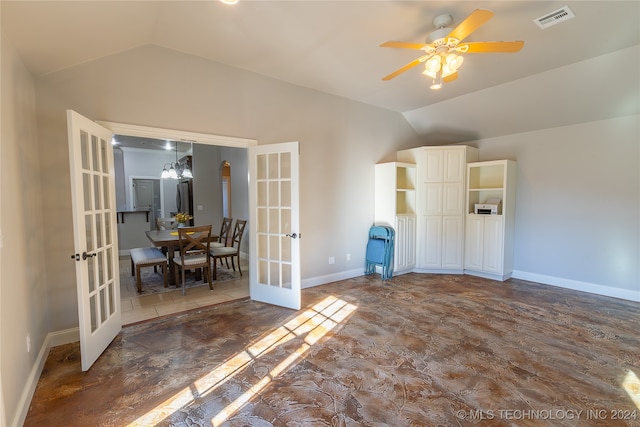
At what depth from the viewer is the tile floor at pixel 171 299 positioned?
349cm

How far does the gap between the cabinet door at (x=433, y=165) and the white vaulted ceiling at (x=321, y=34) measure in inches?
51.0

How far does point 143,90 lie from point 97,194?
1232 millimetres

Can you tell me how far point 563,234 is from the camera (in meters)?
4.52

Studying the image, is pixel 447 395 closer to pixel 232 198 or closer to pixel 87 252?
pixel 87 252

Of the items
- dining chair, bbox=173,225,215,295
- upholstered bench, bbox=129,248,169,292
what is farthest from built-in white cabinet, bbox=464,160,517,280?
upholstered bench, bbox=129,248,169,292

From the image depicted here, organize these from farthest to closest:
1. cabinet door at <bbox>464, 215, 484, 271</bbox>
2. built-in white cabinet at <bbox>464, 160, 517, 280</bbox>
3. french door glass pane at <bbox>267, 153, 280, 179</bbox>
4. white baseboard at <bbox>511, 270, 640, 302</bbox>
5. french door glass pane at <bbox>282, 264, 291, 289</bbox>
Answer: cabinet door at <bbox>464, 215, 484, 271</bbox> < built-in white cabinet at <bbox>464, 160, 517, 280</bbox> < white baseboard at <bbox>511, 270, 640, 302</bbox> < french door glass pane at <bbox>282, 264, 291, 289</bbox> < french door glass pane at <bbox>267, 153, 280, 179</bbox>

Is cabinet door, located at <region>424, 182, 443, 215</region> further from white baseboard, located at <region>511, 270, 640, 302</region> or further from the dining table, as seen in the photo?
the dining table

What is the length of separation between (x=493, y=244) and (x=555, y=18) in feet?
10.7

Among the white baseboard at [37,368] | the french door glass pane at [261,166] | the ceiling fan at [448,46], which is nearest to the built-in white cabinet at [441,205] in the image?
the ceiling fan at [448,46]

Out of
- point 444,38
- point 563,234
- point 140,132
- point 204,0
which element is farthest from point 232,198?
point 563,234

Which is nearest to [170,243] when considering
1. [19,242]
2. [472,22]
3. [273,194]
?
[273,194]

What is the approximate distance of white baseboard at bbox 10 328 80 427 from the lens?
5.99 ft

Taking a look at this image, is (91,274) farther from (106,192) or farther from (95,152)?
(95,152)

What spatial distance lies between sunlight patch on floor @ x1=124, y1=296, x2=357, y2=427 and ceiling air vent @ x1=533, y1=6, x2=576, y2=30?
3.54 meters
